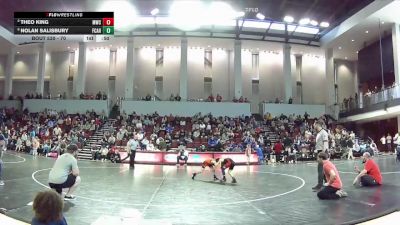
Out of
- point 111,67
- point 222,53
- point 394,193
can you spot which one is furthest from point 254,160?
point 111,67

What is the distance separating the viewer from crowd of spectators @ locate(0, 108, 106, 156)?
2429cm

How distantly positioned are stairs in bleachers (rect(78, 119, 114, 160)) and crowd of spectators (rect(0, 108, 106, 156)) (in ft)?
1.15

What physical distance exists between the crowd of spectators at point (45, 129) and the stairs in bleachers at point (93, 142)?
351 mm

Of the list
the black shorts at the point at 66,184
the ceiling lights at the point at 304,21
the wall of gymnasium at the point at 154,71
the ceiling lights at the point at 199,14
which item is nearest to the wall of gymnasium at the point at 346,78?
the wall of gymnasium at the point at 154,71

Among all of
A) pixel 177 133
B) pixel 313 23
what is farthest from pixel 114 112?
pixel 313 23

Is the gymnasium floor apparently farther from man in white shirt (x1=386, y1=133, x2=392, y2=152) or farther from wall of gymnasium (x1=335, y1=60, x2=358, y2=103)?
wall of gymnasium (x1=335, y1=60, x2=358, y2=103)

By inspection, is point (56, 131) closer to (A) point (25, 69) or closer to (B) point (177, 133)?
(B) point (177, 133)

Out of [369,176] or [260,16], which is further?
[260,16]

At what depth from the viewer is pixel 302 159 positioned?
24.0 metres

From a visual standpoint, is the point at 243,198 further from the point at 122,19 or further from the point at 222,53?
the point at 222,53

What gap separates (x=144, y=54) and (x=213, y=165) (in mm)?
26686

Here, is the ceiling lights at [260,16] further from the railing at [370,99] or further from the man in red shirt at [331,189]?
the man in red shirt at [331,189]
